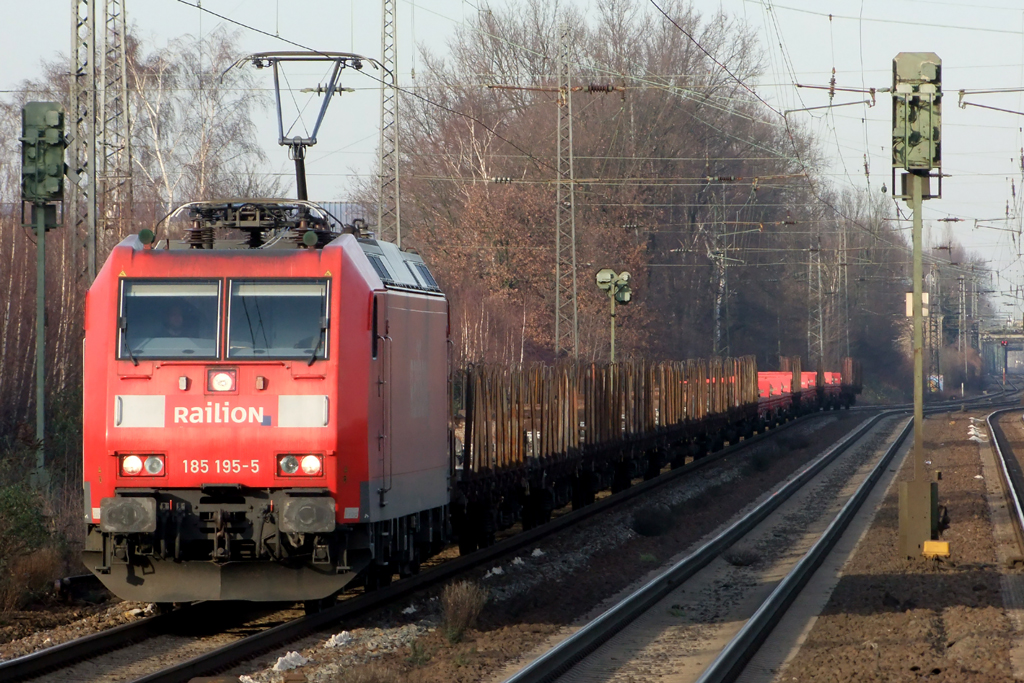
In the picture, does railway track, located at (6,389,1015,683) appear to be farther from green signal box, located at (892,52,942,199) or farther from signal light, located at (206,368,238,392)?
green signal box, located at (892,52,942,199)

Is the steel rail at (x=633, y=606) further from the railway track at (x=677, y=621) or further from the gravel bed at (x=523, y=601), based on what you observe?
the gravel bed at (x=523, y=601)

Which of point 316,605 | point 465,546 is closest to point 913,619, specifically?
point 316,605

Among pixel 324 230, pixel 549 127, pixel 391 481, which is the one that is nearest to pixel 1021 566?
pixel 391 481

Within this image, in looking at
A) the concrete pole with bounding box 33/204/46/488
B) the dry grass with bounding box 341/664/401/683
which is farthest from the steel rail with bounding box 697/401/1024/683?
the concrete pole with bounding box 33/204/46/488

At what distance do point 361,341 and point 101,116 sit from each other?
1718 cm

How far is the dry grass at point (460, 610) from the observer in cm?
926

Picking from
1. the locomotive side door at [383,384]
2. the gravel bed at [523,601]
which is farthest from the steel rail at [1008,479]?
the locomotive side door at [383,384]

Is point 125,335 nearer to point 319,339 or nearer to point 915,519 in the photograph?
point 319,339

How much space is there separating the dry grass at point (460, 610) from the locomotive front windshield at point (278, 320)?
235 centimetres

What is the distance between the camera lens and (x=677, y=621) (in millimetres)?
10578

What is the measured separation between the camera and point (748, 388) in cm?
3431

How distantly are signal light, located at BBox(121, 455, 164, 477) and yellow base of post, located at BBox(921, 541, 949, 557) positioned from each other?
8570 mm

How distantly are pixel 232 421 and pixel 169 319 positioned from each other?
3.18 ft

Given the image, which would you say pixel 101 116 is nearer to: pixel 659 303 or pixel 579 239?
pixel 579 239
